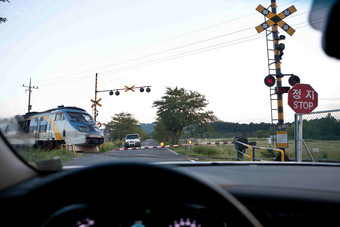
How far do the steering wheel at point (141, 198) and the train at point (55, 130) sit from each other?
2.64 ft

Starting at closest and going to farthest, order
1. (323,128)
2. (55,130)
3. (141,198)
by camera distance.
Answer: (141,198)
(55,130)
(323,128)

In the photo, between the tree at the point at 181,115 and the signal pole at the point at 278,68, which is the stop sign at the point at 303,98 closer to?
the signal pole at the point at 278,68

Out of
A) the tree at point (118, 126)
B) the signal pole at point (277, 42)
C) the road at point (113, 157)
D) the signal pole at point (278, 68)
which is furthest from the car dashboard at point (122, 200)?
the signal pole at point (278, 68)

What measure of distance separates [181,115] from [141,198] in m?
10.5

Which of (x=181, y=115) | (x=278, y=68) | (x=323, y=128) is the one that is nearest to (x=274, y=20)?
(x=278, y=68)

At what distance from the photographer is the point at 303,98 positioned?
21.2 ft

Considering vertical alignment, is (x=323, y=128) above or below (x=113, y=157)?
above

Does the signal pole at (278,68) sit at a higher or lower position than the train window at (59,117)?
higher

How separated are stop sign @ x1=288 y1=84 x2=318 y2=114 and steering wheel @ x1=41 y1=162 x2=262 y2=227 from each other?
6096 millimetres

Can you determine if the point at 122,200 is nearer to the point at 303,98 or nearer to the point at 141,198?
the point at 141,198

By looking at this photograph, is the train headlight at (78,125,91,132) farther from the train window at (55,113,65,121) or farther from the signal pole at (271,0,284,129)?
the signal pole at (271,0,284,129)

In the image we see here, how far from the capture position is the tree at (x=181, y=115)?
10.4 meters

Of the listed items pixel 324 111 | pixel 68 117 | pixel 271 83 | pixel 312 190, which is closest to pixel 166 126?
pixel 271 83

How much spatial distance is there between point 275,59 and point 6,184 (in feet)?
29.5
